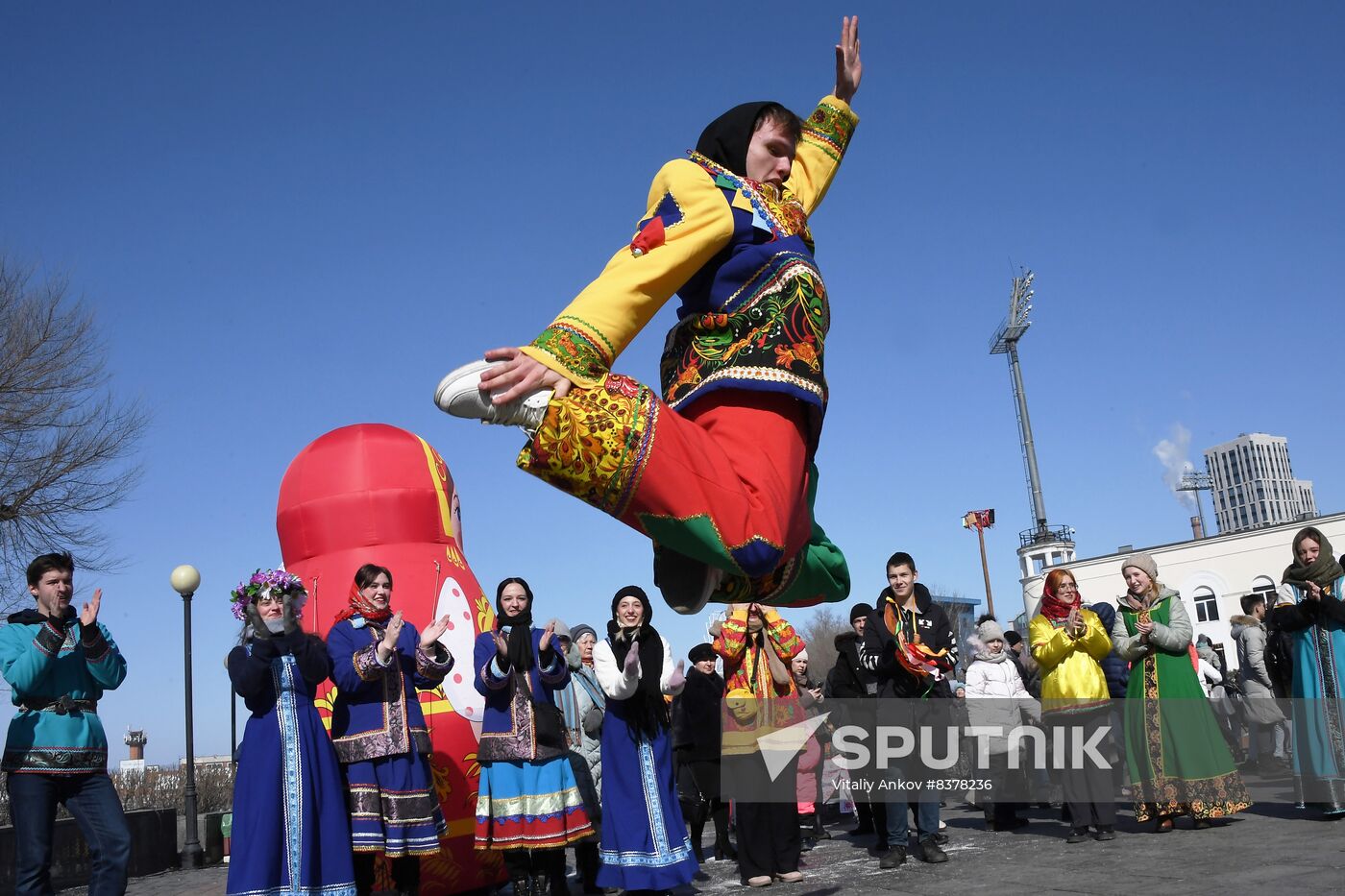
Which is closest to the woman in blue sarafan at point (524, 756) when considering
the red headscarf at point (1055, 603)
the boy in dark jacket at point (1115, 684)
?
the red headscarf at point (1055, 603)

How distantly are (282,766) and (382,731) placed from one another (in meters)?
0.61

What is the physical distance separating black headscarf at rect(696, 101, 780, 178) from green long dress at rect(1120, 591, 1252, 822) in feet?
21.0

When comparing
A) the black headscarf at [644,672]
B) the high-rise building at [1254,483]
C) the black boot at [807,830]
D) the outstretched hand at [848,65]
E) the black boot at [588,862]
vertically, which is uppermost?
the high-rise building at [1254,483]

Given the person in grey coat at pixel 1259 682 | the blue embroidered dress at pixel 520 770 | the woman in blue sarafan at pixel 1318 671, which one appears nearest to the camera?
the blue embroidered dress at pixel 520 770

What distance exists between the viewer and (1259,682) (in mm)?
11992

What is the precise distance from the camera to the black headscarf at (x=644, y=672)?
7117mm

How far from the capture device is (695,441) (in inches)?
93.3

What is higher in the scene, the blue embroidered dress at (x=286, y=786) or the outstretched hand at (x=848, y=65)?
the outstretched hand at (x=848, y=65)

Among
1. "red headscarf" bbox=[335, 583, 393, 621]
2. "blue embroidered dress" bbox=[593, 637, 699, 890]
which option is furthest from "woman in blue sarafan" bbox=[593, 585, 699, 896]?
"red headscarf" bbox=[335, 583, 393, 621]

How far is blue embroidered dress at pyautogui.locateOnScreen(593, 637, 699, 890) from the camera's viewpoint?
22.1 ft

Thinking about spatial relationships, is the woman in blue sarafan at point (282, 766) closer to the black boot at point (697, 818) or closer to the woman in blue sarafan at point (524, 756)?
the woman in blue sarafan at point (524, 756)

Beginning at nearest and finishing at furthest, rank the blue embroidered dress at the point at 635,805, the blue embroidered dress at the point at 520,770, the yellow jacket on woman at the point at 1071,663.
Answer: the blue embroidered dress at the point at 635,805 → the blue embroidered dress at the point at 520,770 → the yellow jacket on woman at the point at 1071,663

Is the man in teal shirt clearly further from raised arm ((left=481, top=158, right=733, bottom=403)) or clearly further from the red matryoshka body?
raised arm ((left=481, top=158, right=733, bottom=403))

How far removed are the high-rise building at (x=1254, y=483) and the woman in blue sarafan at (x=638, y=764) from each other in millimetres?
174235
